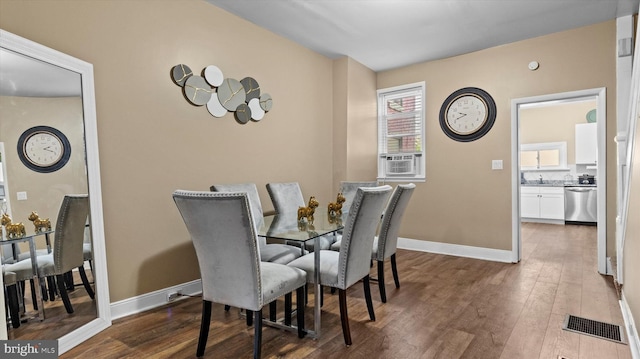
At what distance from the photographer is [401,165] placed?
483 cm

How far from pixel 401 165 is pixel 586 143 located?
4830 millimetres

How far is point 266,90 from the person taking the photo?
3660 mm

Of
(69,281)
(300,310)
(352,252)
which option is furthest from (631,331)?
(69,281)

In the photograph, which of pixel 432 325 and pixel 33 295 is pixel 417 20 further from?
pixel 33 295

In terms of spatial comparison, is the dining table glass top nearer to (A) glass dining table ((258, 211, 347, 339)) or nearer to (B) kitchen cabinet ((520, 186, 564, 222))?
(A) glass dining table ((258, 211, 347, 339))

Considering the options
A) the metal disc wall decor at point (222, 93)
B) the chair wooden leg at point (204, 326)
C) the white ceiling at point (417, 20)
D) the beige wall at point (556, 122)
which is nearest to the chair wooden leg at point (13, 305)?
the chair wooden leg at point (204, 326)

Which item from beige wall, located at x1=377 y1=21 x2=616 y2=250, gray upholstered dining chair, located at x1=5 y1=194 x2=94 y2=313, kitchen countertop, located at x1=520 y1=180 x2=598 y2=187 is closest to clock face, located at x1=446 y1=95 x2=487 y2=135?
beige wall, located at x1=377 y1=21 x2=616 y2=250

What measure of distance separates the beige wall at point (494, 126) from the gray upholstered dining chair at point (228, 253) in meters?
3.20

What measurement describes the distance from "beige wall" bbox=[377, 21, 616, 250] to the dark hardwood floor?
89 cm

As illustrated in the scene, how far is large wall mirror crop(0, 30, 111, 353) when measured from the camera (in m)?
1.82

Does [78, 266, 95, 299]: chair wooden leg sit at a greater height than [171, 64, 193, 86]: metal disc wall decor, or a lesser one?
lesser

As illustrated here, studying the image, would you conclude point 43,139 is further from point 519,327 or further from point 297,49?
point 519,327

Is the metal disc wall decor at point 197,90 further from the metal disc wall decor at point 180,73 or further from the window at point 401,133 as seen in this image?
the window at point 401,133

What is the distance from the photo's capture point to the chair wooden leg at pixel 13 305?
5.73 ft
